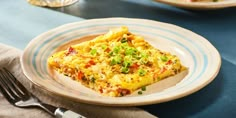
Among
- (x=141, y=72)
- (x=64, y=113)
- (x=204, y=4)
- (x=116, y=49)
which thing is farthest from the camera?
(x=204, y=4)

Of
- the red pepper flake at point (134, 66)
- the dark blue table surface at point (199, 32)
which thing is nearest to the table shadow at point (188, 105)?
the dark blue table surface at point (199, 32)

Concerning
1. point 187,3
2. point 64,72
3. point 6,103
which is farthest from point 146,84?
point 187,3

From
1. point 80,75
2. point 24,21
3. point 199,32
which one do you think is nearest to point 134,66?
point 80,75

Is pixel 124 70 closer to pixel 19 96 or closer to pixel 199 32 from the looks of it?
pixel 19 96

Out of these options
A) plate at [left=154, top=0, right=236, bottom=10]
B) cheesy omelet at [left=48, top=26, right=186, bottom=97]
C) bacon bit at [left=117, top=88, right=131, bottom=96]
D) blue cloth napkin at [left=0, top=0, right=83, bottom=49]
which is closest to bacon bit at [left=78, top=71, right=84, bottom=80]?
cheesy omelet at [left=48, top=26, right=186, bottom=97]

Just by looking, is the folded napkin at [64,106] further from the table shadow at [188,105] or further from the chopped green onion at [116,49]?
the chopped green onion at [116,49]

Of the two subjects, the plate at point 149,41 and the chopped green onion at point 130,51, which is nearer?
the plate at point 149,41
